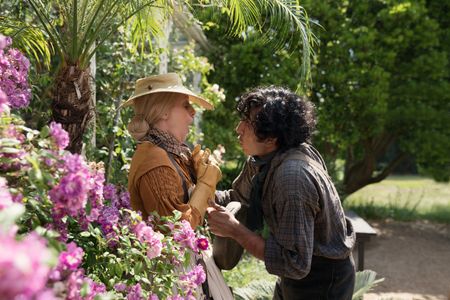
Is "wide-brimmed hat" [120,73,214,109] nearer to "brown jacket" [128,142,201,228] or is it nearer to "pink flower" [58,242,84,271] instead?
"brown jacket" [128,142,201,228]

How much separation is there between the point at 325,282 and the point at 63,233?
3.95 ft

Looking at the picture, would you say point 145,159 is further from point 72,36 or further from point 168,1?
point 168,1

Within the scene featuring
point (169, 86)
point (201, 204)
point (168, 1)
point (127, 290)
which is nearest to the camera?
point (127, 290)

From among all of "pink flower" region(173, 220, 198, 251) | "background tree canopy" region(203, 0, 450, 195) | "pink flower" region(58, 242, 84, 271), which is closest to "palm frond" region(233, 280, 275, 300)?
"pink flower" region(173, 220, 198, 251)

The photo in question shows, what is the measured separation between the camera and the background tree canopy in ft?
29.4

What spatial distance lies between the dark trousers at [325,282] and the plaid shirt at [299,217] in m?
0.09

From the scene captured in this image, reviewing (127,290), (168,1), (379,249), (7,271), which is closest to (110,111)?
(168,1)

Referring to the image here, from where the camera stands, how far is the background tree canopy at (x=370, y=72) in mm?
8953

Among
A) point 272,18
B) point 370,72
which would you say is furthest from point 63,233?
point 370,72

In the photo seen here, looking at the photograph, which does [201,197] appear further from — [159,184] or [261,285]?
[261,285]

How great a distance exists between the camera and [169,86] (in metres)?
2.27

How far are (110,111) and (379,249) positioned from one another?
578 cm

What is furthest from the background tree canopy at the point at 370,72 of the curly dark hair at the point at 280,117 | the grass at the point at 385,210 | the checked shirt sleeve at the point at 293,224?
the checked shirt sleeve at the point at 293,224

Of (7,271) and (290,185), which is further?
(290,185)
